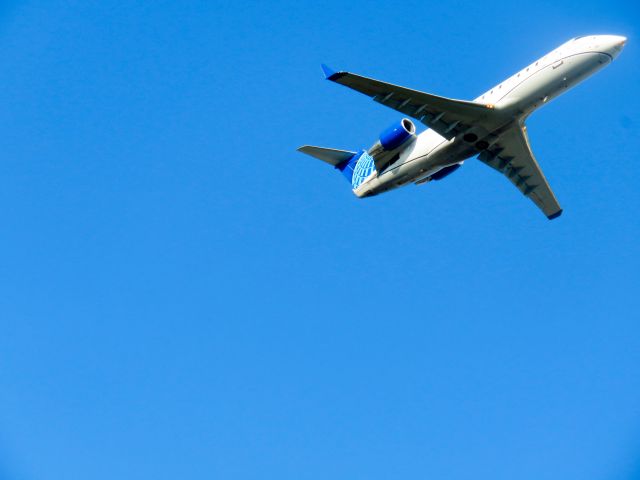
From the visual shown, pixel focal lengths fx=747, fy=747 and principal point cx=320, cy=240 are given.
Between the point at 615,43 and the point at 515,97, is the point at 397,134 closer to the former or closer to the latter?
the point at 515,97

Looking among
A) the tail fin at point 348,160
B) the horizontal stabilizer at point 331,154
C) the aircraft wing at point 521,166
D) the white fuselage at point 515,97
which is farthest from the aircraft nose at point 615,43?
the horizontal stabilizer at point 331,154

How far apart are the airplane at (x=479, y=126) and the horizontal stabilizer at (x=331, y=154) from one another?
1.34 metres

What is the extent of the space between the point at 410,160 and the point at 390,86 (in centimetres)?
466

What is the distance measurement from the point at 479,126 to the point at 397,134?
4.14 metres

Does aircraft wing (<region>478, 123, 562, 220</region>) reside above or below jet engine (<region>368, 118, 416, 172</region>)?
below

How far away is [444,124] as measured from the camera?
36562 mm

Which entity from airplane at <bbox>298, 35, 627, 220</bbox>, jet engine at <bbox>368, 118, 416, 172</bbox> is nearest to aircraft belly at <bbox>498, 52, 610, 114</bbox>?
airplane at <bbox>298, 35, 627, 220</bbox>

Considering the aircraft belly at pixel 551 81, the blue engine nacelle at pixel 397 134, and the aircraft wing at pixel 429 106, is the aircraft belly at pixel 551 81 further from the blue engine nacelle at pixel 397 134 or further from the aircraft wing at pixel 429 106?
the blue engine nacelle at pixel 397 134

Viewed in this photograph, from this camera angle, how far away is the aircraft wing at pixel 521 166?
38219mm

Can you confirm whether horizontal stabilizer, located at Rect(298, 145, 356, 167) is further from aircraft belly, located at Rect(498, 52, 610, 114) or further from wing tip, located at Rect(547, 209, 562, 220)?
wing tip, located at Rect(547, 209, 562, 220)

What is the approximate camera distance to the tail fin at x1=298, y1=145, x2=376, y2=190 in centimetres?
4197

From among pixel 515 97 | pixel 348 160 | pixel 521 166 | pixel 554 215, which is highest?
pixel 348 160

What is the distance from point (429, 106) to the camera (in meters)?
36.1

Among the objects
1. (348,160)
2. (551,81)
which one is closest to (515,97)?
(551,81)
